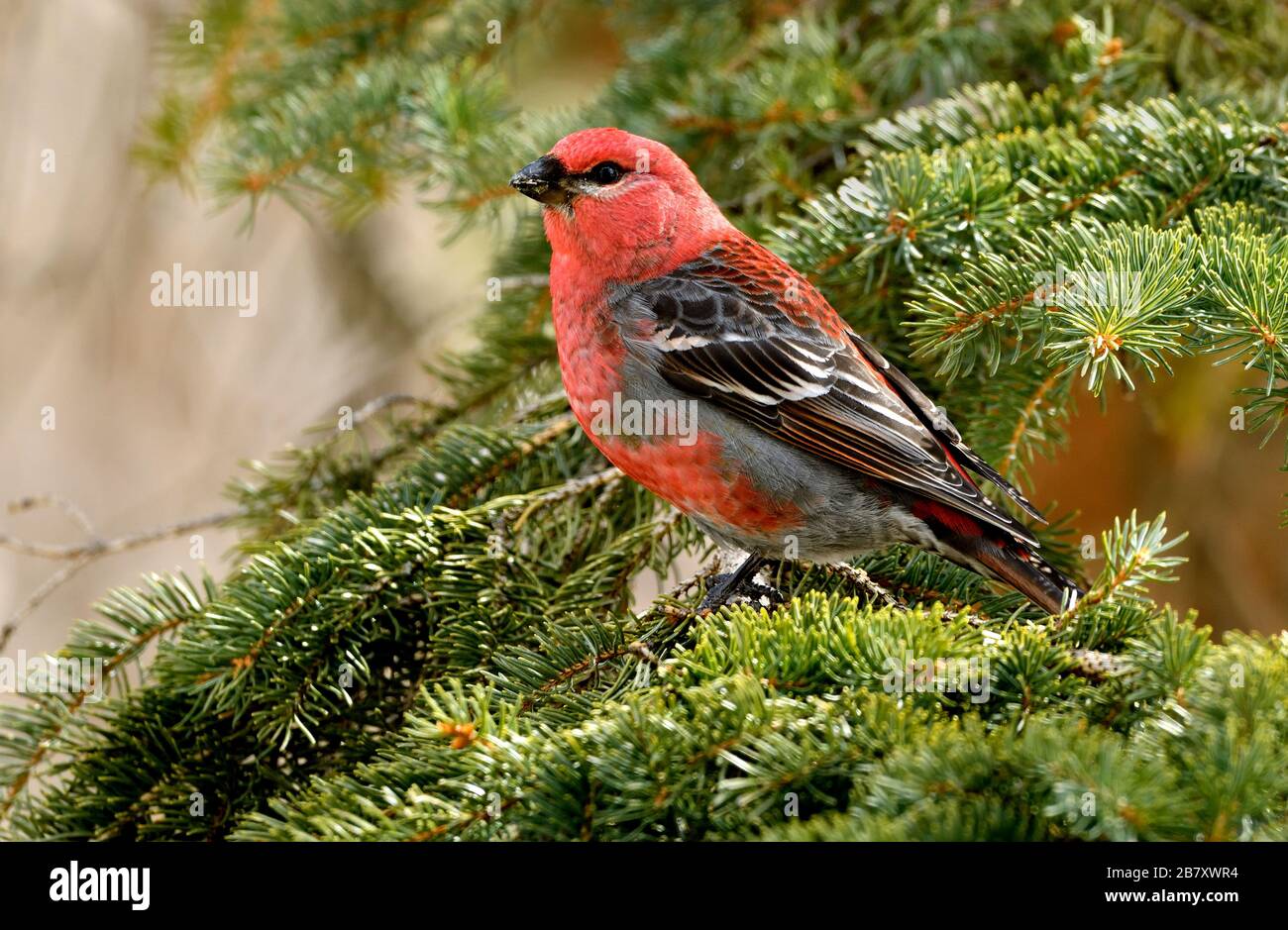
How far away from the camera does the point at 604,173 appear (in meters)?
2.98

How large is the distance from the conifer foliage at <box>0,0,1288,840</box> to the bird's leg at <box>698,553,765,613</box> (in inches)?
4.1

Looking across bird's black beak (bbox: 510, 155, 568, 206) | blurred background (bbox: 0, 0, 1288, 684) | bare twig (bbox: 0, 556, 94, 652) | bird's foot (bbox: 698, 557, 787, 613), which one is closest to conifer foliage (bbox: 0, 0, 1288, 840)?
bird's foot (bbox: 698, 557, 787, 613)

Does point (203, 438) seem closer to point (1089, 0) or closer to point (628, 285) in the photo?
point (628, 285)

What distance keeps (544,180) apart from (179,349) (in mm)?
3219

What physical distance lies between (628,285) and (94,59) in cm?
335

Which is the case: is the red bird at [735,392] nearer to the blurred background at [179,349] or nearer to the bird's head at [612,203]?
the bird's head at [612,203]

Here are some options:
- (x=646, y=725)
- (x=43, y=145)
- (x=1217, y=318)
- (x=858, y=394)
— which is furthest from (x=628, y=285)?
(x=43, y=145)

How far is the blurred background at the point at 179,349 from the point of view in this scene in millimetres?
4254

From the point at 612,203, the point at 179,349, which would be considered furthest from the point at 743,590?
the point at 179,349

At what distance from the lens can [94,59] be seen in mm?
4848

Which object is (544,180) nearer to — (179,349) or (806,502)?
(806,502)

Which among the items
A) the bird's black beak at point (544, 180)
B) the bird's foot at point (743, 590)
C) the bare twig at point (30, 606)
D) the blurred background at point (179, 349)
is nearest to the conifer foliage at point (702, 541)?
the bird's foot at point (743, 590)

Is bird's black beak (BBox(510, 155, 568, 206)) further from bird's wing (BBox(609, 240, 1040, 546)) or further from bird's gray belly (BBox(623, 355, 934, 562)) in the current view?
bird's gray belly (BBox(623, 355, 934, 562))
